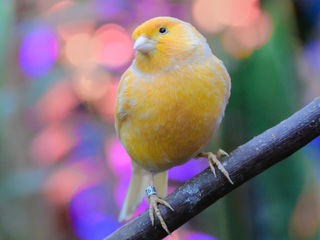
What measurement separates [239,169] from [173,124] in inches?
9.2

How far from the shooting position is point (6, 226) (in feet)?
7.50

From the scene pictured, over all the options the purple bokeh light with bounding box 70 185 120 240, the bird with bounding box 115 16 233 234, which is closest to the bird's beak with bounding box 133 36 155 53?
the bird with bounding box 115 16 233 234

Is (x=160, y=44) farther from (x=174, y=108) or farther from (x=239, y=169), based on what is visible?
(x=239, y=169)

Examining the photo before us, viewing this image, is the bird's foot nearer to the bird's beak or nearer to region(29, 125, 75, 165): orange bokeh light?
the bird's beak

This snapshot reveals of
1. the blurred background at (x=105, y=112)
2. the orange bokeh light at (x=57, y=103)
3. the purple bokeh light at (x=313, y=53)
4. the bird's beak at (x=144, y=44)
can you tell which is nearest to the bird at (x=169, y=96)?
the bird's beak at (x=144, y=44)

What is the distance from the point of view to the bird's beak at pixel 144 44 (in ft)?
4.38

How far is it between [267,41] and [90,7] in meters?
0.98

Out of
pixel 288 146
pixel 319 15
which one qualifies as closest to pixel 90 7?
pixel 319 15

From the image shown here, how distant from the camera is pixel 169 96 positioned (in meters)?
1.34

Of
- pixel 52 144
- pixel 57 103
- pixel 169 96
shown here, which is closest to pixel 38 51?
pixel 57 103

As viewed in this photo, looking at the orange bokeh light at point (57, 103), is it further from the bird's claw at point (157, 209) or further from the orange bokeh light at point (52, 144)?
the bird's claw at point (157, 209)

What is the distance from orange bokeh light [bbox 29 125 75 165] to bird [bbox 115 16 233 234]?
1.14 meters

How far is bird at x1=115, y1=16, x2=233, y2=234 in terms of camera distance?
1.34m

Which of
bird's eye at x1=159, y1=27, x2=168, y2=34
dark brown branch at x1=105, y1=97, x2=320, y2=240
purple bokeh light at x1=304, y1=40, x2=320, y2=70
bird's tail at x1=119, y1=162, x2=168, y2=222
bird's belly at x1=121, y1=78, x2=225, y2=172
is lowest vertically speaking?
dark brown branch at x1=105, y1=97, x2=320, y2=240
